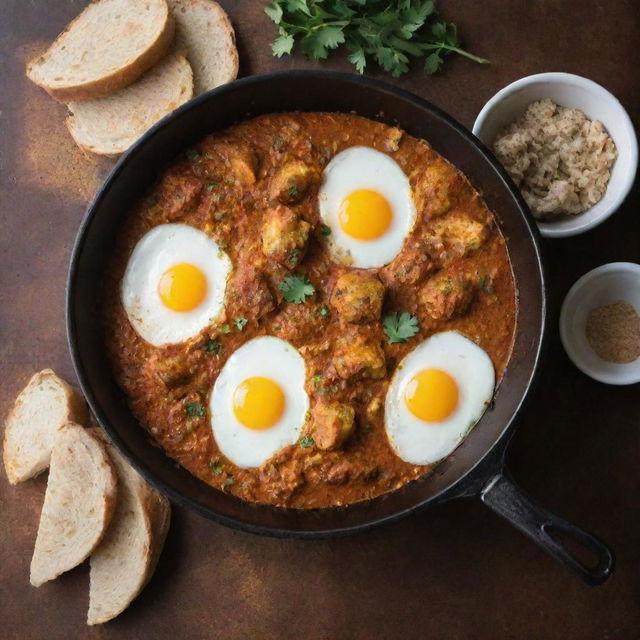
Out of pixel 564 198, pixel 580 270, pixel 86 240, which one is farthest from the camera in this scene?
pixel 580 270

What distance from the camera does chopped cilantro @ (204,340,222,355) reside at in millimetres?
4637

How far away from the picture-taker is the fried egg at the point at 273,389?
15.2 ft

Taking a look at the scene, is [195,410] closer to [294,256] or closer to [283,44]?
[294,256]

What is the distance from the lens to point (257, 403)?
4.58 m

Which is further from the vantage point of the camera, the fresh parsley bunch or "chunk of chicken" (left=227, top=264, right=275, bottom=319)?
the fresh parsley bunch

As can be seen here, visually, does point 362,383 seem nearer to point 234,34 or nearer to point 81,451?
point 81,451

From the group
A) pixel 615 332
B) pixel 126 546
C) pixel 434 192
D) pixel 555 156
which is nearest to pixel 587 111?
→ pixel 555 156

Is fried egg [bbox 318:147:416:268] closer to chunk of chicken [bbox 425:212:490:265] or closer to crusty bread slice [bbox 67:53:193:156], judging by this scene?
chunk of chicken [bbox 425:212:490:265]

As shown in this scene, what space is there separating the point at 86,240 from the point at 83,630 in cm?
279

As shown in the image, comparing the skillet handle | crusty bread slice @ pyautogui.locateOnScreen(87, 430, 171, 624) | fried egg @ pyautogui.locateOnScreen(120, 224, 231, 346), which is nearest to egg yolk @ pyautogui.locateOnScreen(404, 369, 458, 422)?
the skillet handle

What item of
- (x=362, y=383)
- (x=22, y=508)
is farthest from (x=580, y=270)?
(x=22, y=508)

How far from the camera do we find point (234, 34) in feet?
17.1

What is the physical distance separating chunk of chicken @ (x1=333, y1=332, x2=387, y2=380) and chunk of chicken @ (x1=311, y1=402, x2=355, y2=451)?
20 centimetres

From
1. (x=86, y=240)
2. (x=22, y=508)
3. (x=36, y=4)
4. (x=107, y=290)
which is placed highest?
(x=36, y=4)
